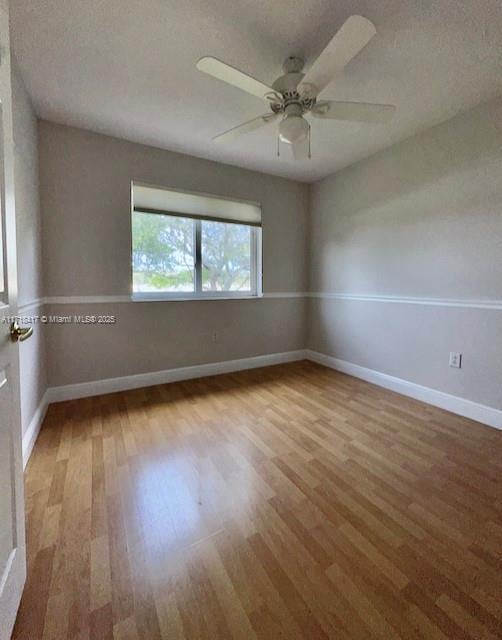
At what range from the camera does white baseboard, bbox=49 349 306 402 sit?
2.51 m

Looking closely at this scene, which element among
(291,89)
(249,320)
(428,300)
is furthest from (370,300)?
(291,89)

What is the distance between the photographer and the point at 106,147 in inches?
99.0

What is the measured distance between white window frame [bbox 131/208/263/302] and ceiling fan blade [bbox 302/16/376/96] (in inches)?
71.9

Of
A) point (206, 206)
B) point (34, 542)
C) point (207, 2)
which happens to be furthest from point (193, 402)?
point (207, 2)

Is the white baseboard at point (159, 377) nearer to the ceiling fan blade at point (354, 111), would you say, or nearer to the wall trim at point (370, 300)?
the wall trim at point (370, 300)

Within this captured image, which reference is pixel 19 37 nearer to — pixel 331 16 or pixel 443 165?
pixel 331 16

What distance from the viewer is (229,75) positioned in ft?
4.43

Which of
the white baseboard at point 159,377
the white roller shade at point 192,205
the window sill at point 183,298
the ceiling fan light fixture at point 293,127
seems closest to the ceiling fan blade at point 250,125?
the ceiling fan light fixture at point 293,127

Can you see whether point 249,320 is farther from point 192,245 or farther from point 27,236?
point 27,236

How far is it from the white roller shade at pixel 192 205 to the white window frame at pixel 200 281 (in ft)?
0.11

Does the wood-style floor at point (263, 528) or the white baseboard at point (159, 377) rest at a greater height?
the white baseboard at point (159, 377)

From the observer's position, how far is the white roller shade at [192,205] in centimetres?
273

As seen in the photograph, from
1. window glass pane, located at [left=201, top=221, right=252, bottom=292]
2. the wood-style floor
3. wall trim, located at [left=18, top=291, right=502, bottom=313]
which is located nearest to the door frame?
the wood-style floor

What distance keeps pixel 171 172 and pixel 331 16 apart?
1896mm
